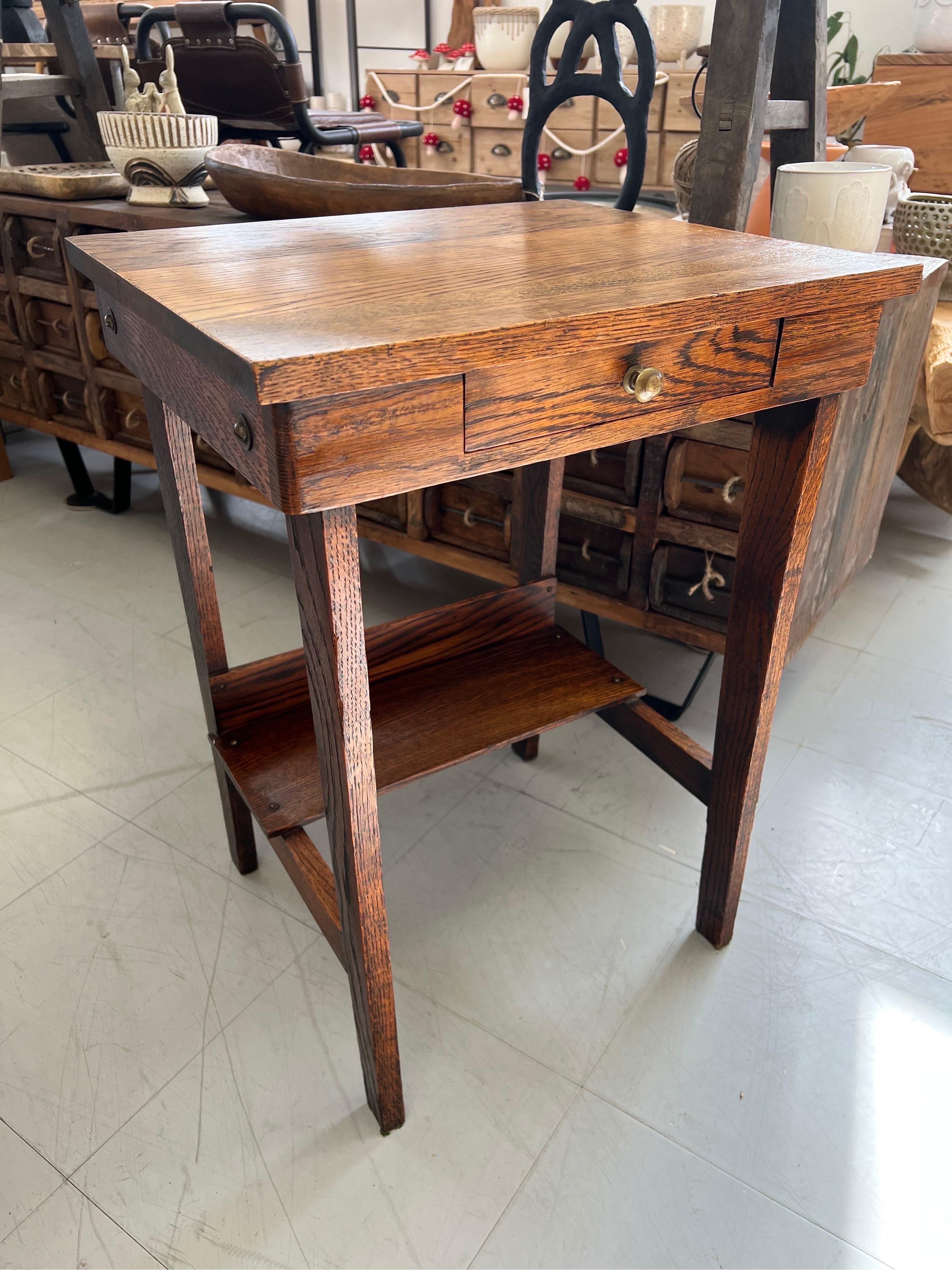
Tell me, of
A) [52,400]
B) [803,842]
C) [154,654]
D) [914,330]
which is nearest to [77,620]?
[154,654]

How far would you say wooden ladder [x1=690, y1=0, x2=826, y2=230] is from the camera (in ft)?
3.57

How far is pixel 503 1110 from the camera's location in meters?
0.94

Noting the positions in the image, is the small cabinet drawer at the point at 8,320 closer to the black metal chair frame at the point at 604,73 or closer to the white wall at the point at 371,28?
the black metal chair frame at the point at 604,73

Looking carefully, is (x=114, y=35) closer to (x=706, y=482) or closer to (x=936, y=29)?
(x=936, y=29)

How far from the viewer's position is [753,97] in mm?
1107

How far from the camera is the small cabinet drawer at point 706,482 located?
1.26 metres

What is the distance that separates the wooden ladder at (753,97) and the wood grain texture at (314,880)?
918 mm

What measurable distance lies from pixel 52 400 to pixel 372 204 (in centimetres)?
131

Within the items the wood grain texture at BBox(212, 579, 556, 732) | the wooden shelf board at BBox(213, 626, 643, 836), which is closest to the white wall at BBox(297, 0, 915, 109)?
the wood grain texture at BBox(212, 579, 556, 732)

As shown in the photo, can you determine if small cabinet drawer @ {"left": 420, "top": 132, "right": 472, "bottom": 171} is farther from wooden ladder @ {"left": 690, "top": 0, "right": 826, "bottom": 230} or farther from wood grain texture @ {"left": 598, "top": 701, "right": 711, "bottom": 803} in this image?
wood grain texture @ {"left": 598, "top": 701, "right": 711, "bottom": 803}

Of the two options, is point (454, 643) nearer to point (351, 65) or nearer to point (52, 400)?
point (52, 400)

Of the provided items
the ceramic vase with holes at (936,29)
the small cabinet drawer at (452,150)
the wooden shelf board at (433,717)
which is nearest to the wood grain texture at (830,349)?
the wooden shelf board at (433,717)

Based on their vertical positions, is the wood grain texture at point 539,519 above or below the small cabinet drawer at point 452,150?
below

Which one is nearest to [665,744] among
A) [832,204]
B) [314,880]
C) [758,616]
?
[758,616]
